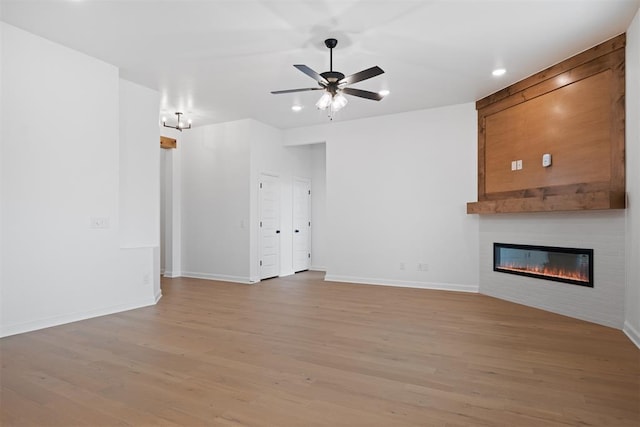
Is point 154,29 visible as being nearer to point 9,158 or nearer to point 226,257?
point 9,158

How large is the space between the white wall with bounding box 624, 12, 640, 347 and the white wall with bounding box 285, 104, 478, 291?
229 cm

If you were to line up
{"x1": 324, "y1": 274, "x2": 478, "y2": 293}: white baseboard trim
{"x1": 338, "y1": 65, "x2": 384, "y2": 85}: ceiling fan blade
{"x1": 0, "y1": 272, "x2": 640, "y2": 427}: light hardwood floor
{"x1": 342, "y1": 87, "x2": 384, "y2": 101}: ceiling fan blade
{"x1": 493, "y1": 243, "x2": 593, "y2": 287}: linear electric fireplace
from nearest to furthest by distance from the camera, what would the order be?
{"x1": 0, "y1": 272, "x2": 640, "y2": 427}: light hardwood floor < {"x1": 338, "y1": 65, "x2": 384, "y2": 85}: ceiling fan blade < {"x1": 342, "y1": 87, "x2": 384, "y2": 101}: ceiling fan blade < {"x1": 493, "y1": 243, "x2": 593, "y2": 287}: linear electric fireplace < {"x1": 324, "y1": 274, "x2": 478, "y2": 293}: white baseboard trim

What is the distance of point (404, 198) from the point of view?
642 centimetres

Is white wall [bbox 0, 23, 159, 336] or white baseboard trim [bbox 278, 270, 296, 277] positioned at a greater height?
white wall [bbox 0, 23, 159, 336]

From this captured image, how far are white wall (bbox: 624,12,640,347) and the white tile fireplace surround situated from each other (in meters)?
0.18

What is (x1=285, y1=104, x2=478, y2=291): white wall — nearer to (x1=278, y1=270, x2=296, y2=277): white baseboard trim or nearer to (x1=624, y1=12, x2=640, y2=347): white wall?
(x1=278, y1=270, x2=296, y2=277): white baseboard trim

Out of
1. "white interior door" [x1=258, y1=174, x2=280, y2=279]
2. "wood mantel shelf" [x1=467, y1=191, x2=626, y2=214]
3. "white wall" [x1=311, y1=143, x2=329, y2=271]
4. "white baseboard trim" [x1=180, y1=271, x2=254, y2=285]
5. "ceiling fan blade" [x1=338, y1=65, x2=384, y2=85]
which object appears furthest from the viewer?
"white wall" [x1=311, y1=143, x2=329, y2=271]

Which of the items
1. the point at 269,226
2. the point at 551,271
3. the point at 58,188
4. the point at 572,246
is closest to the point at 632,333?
the point at 572,246

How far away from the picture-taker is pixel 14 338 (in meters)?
3.45

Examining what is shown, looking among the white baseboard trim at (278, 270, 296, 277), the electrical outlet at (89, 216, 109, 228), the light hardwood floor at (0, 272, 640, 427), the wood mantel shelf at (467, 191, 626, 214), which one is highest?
the wood mantel shelf at (467, 191, 626, 214)

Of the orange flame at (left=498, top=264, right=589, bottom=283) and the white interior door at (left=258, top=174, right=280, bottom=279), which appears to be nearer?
the orange flame at (left=498, top=264, right=589, bottom=283)

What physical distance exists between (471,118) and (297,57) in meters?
3.16

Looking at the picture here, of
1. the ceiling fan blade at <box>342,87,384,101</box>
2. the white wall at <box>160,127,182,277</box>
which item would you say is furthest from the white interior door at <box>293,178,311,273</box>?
the ceiling fan blade at <box>342,87,384,101</box>

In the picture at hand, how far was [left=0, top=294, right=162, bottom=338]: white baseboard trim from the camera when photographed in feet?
11.7
